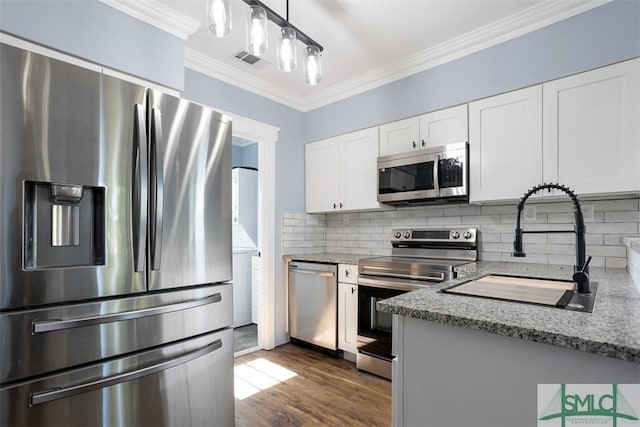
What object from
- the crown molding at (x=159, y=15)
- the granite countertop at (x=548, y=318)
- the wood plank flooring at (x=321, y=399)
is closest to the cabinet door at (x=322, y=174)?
the wood plank flooring at (x=321, y=399)

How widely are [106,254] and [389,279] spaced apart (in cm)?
190

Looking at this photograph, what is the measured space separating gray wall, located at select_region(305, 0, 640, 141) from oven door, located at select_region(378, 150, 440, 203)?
1.32ft

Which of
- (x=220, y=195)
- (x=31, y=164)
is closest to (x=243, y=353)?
(x=220, y=195)

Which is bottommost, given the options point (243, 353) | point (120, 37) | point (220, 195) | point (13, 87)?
point (243, 353)

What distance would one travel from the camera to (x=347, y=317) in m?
2.80

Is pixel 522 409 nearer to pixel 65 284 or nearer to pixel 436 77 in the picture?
pixel 65 284

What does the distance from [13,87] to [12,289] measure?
71 centimetres

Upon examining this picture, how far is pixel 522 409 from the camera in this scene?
31.6 inches

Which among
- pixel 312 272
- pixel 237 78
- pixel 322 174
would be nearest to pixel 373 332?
pixel 312 272

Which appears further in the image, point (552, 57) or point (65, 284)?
point (552, 57)

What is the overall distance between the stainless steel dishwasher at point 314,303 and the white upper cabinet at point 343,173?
2.22ft

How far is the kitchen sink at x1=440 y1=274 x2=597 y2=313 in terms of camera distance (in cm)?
103

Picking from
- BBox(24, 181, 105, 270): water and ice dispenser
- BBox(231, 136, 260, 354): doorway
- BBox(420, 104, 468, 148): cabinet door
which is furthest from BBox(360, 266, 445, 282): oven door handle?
BBox(24, 181, 105, 270): water and ice dispenser

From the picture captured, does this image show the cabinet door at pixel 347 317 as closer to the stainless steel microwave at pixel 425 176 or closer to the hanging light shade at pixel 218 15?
the stainless steel microwave at pixel 425 176
